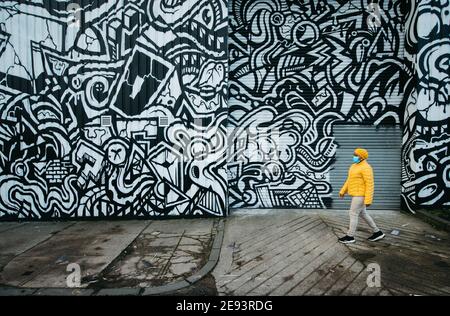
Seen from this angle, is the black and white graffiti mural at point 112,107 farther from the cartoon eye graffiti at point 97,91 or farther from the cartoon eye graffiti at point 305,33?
the cartoon eye graffiti at point 305,33

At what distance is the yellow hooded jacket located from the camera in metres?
5.42

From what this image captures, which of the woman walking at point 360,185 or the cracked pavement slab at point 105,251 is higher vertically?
the woman walking at point 360,185

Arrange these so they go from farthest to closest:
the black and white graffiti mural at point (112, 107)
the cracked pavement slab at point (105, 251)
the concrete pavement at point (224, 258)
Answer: the black and white graffiti mural at point (112, 107)
the cracked pavement slab at point (105, 251)
the concrete pavement at point (224, 258)

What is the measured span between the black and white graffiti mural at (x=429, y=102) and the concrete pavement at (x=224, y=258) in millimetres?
1350

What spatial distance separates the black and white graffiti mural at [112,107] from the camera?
787 centimetres

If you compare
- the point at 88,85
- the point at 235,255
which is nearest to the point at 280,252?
the point at 235,255

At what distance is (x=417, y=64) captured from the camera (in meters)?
7.95

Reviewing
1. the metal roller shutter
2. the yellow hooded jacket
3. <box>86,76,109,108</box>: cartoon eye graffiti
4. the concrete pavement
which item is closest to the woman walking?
the yellow hooded jacket

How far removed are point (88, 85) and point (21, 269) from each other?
5.02m

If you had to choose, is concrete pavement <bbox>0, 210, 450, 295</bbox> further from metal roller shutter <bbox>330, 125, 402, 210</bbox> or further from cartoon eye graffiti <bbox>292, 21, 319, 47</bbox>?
cartoon eye graffiti <bbox>292, 21, 319, 47</bbox>

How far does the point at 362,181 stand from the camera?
546cm

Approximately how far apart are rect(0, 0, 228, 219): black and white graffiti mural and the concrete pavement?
88 cm

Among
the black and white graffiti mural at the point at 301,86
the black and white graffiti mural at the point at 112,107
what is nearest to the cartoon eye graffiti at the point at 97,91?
the black and white graffiti mural at the point at 112,107
